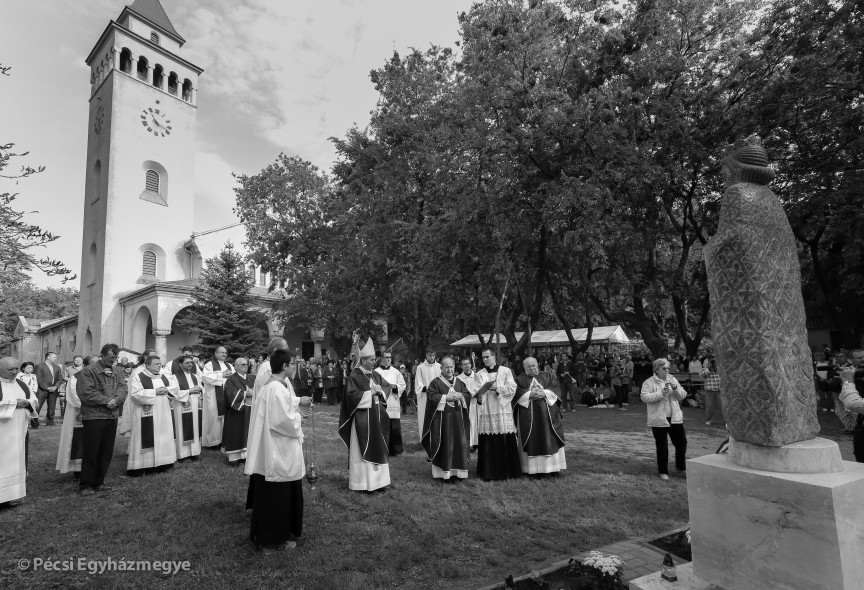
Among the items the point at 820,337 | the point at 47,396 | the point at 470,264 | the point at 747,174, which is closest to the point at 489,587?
the point at 747,174

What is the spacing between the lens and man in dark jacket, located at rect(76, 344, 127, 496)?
7051 mm

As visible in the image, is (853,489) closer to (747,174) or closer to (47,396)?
(747,174)

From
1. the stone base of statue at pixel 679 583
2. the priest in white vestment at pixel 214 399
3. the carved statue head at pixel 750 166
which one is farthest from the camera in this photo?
the priest in white vestment at pixel 214 399

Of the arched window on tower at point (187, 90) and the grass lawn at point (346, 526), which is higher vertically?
the arched window on tower at point (187, 90)

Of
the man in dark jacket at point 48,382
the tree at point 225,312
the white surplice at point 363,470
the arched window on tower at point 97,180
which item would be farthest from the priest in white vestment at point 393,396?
the arched window on tower at point 97,180

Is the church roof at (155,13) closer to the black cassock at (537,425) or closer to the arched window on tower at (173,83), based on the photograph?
the arched window on tower at (173,83)

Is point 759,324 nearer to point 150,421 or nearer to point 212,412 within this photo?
point 150,421

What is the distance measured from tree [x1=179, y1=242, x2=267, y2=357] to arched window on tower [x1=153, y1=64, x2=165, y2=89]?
1400 cm

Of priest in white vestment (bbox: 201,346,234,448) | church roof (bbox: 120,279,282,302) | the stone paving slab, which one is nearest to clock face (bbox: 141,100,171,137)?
church roof (bbox: 120,279,282,302)

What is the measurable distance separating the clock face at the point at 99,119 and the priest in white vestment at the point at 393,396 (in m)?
29.6

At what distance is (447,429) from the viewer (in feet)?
25.6

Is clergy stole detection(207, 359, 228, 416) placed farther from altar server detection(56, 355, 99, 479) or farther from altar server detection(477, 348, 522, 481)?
altar server detection(477, 348, 522, 481)

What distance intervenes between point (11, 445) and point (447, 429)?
5783 mm

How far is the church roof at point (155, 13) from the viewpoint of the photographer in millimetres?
31623
